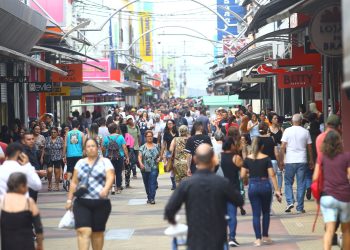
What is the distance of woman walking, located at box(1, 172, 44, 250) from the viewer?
420 inches

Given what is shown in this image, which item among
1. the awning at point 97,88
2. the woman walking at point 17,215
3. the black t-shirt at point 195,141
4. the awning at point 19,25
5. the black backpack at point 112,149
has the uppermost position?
the awning at point 19,25

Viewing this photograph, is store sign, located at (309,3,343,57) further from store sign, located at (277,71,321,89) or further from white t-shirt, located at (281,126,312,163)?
store sign, located at (277,71,321,89)

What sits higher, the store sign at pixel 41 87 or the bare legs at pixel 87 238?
the store sign at pixel 41 87

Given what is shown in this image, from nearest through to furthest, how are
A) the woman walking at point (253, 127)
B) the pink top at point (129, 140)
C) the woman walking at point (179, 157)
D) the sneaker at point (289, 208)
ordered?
the sneaker at point (289, 208) → the woman walking at point (179, 157) → the woman walking at point (253, 127) → the pink top at point (129, 140)

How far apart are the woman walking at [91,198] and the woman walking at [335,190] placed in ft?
8.49

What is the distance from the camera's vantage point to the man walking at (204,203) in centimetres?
972

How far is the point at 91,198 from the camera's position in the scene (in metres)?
12.5

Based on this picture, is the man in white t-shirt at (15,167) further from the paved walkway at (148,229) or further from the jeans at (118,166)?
the jeans at (118,166)

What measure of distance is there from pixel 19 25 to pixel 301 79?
721cm

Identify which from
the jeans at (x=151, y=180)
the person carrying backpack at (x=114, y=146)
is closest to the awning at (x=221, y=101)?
the person carrying backpack at (x=114, y=146)

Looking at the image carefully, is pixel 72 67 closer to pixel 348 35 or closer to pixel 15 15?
pixel 15 15

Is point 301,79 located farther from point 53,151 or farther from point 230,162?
point 230,162

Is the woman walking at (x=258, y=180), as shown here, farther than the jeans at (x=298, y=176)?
No

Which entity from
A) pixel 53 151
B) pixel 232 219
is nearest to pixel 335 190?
pixel 232 219
